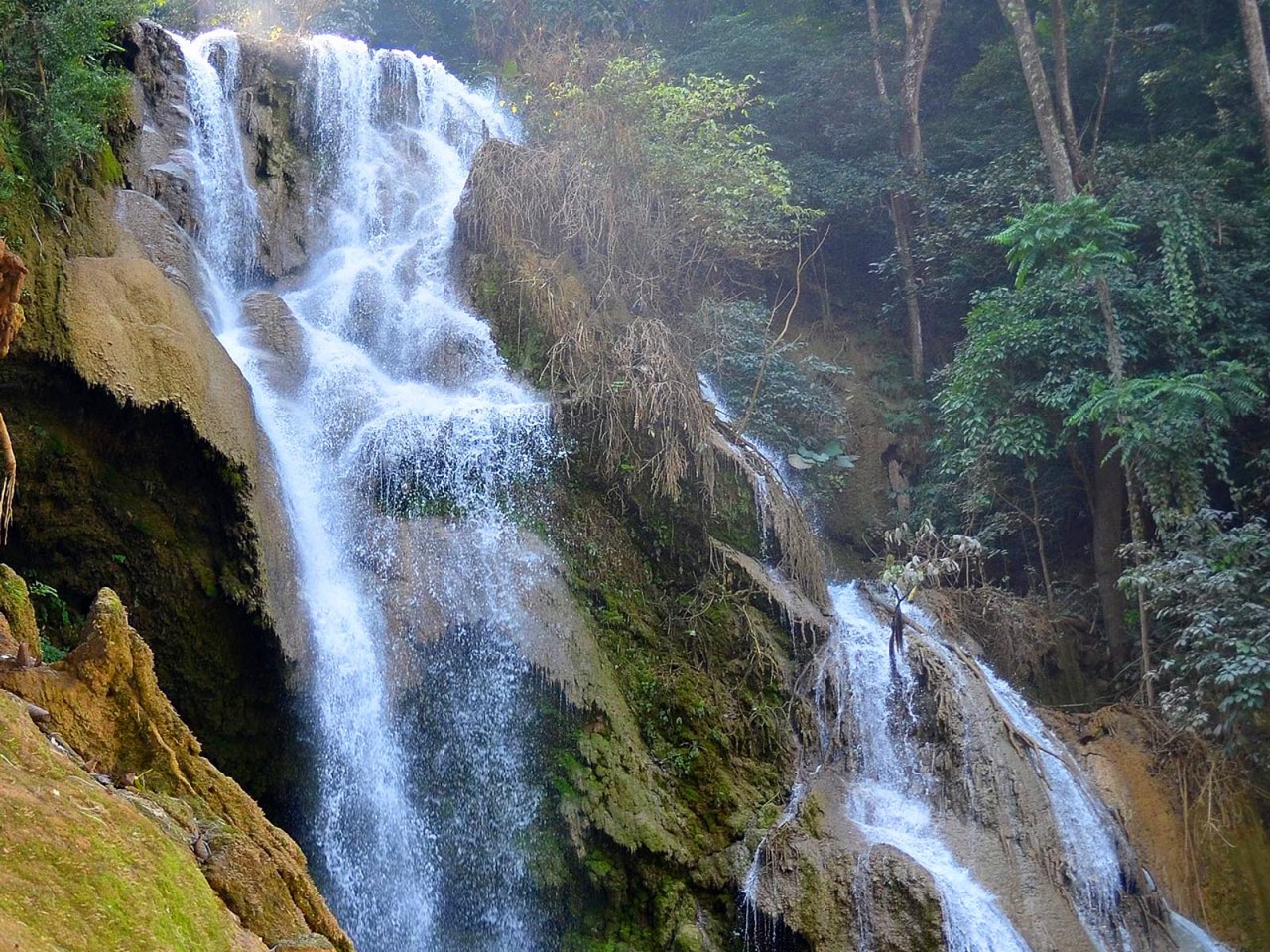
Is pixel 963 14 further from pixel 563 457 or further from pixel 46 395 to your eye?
pixel 46 395

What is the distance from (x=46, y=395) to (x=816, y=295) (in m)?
13.7

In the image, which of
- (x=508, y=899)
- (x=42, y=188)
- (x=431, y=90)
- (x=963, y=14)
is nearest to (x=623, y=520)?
(x=508, y=899)

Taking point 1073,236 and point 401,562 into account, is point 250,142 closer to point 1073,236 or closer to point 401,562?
point 401,562

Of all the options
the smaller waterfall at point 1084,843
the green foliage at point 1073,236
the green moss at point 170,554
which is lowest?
the smaller waterfall at point 1084,843

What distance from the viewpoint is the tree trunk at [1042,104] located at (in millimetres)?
13258

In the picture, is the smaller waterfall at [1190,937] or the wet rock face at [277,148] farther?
the wet rock face at [277,148]

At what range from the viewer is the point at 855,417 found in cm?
1664

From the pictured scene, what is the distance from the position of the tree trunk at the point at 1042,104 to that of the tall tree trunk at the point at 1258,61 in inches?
89.9

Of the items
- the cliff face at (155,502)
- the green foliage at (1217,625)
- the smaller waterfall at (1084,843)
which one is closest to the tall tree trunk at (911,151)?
the green foliage at (1217,625)

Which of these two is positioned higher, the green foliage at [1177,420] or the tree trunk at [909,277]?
the tree trunk at [909,277]

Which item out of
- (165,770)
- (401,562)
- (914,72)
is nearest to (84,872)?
(165,770)

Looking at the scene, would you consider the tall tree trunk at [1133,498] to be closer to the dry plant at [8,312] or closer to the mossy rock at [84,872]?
the mossy rock at [84,872]

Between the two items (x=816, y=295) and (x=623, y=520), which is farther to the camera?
(x=816, y=295)

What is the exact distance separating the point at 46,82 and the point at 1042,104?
12097 millimetres
